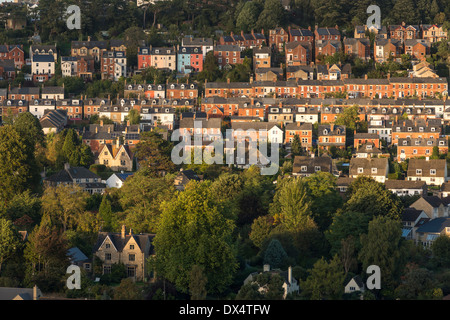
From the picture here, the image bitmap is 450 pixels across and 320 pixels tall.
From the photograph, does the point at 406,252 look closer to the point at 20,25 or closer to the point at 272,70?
the point at 272,70

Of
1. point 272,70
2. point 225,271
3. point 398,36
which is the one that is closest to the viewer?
point 225,271

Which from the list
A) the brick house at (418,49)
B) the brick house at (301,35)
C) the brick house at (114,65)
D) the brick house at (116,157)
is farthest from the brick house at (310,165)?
the brick house at (301,35)

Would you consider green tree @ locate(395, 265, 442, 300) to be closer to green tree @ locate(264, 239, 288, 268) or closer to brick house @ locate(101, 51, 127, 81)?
green tree @ locate(264, 239, 288, 268)

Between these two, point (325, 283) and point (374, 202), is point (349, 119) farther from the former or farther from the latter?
point (325, 283)

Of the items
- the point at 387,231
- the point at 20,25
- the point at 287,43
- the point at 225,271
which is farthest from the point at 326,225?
the point at 20,25

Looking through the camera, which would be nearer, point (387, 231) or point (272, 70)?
point (387, 231)

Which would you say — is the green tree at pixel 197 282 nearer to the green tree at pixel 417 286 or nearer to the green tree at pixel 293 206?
the green tree at pixel 417 286

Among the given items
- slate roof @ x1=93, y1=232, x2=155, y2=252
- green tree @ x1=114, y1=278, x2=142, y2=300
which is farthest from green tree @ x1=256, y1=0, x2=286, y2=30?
green tree @ x1=114, y1=278, x2=142, y2=300
